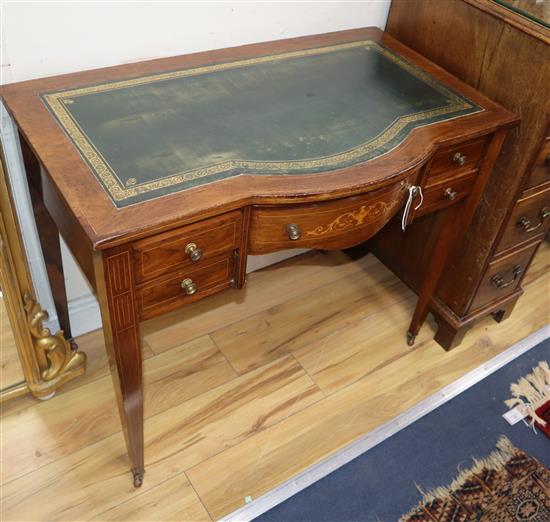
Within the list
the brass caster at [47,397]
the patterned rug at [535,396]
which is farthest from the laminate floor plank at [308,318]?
the brass caster at [47,397]

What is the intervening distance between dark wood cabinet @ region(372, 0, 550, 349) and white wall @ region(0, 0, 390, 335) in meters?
0.24

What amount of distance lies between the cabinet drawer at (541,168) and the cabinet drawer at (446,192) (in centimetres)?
17

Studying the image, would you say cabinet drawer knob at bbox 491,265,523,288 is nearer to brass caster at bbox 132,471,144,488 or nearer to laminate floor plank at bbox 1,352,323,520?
laminate floor plank at bbox 1,352,323,520

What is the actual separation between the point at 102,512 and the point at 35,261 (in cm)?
67

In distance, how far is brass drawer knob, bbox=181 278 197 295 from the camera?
1.17 metres

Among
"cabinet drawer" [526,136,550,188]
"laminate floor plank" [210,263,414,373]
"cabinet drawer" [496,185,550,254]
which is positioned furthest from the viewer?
"laminate floor plank" [210,263,414,373]

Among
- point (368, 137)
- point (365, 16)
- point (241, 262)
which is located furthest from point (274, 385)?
point (365, 16)

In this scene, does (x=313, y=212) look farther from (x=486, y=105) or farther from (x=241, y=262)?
(x=486, y=105)

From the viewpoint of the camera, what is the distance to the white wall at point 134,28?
1.30m

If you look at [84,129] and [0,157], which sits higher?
[84,129]

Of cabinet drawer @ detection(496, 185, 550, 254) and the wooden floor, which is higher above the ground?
cabinet drawer @ detection(496, 185, 550, 254)

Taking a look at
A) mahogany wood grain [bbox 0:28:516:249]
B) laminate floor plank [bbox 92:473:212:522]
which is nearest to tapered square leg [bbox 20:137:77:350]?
mahogany wood grain [bbox 0:28:516:249]

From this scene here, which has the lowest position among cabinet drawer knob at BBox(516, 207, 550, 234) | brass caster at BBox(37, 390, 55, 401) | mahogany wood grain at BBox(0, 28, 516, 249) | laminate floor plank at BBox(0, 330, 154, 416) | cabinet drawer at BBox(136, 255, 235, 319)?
laminate floor plank at BBox(0, 330, 154, 416)

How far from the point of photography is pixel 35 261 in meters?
1.65
